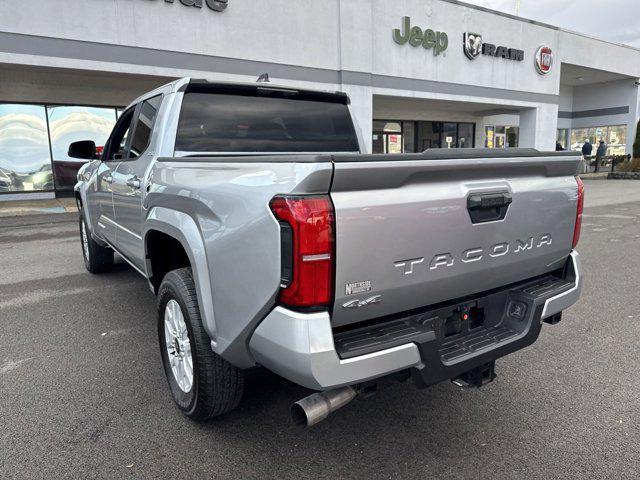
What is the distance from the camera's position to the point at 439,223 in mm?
2068

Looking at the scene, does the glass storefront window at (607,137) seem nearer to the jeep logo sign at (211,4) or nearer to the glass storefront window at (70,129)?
the jeep logo sign at (211,4)

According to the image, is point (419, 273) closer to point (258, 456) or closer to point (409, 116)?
point (258, 456)

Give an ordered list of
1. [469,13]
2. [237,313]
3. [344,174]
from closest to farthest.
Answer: [344,174] → [237,313] → [469,13]

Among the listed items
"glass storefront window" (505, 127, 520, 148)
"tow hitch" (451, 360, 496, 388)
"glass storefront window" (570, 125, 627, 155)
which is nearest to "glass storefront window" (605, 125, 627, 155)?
"glass storefront window" (570, 125, 627, 155)

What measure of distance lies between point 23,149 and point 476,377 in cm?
1567

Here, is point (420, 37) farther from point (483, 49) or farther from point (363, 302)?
point (363, 302)

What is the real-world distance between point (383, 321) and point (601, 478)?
4.26 ft

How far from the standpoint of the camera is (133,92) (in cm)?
1495

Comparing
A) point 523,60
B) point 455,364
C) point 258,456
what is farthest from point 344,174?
point 523,60

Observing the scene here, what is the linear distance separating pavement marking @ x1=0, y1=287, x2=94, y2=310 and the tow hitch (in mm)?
4439

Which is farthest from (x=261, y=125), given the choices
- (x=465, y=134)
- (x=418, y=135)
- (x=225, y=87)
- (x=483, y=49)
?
(x=465, y=134)

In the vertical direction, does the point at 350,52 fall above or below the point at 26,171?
above

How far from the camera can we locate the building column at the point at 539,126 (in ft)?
72.6

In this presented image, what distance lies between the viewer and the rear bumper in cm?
Result: 179
